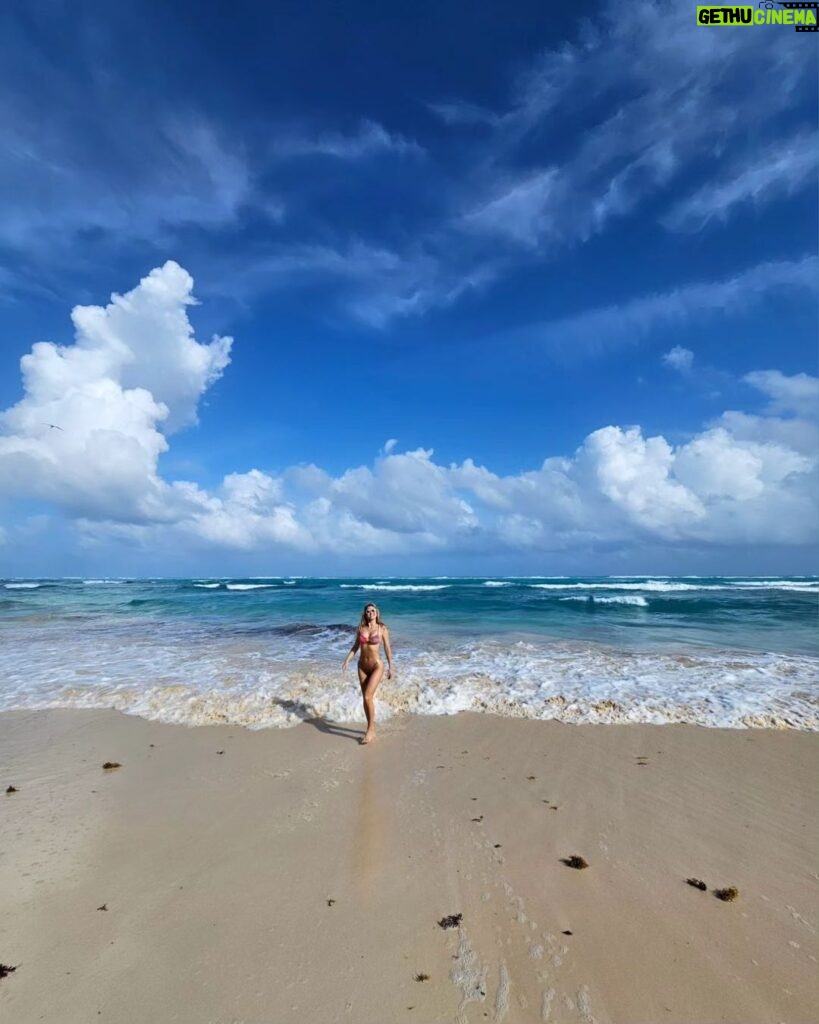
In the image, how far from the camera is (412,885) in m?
3.97

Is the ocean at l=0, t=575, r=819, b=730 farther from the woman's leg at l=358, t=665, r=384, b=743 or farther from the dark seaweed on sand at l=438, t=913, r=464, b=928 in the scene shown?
the dark seaweed on sand at l=438, t=913, r=464, b=928

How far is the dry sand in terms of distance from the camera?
117 inches

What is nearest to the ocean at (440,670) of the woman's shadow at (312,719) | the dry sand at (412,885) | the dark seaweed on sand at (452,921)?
the woman's shadow at (312,719)

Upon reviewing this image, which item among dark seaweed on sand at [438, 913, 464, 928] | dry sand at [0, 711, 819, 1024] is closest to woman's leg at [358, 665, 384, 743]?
dry sand at [0, 711, 819, 1024]

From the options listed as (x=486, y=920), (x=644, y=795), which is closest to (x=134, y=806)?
(x=486, y=920)

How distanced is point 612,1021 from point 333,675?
8.44 metres

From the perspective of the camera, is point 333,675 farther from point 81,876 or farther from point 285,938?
point 285,938

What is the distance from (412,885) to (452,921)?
51cm

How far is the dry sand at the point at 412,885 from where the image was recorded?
2979 mm

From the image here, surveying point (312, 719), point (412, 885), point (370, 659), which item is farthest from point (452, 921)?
point (312, 719)

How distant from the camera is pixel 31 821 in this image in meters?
5.04

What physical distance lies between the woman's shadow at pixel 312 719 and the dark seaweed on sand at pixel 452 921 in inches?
156

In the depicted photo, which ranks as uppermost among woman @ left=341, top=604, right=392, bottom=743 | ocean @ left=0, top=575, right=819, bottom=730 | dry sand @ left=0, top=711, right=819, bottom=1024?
woman @ left=341, top=604, right=392, bottom=743

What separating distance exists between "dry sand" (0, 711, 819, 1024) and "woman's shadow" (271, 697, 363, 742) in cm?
83
